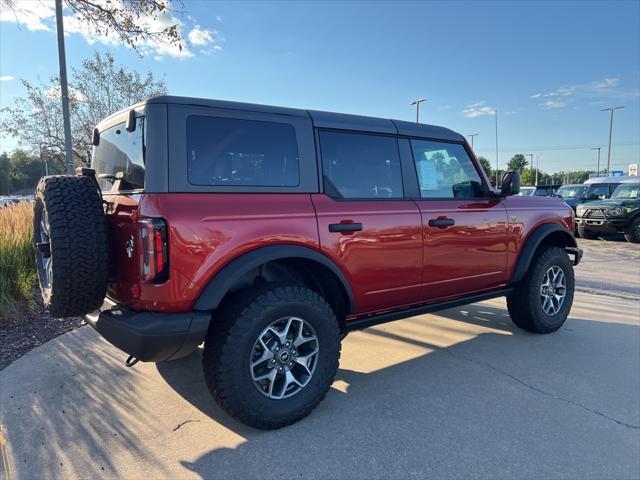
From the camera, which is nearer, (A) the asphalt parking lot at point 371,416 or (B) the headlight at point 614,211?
(A) the asphalt parking lot at point 371,416

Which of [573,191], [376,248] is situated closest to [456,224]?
[376,248]

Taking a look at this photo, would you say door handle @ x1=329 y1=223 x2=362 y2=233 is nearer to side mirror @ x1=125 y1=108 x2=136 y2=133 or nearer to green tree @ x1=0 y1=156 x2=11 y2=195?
side mirror @ x1=125 y1=108 x2=136 y2=133

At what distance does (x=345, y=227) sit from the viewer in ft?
9.85

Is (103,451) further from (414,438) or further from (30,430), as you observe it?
(414,438)

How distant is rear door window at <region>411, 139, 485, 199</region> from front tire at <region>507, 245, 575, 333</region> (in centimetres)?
106

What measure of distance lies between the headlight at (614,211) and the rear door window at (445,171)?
466 inches

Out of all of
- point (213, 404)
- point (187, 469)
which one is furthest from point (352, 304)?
point (187, 469)

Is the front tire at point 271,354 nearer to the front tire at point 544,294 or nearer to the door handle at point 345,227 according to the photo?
the door handle at point 345,227

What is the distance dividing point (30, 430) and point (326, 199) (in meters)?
2.35

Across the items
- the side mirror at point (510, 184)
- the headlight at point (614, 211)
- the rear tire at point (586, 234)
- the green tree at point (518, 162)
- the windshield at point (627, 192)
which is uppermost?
the green tree at point (518, 162)

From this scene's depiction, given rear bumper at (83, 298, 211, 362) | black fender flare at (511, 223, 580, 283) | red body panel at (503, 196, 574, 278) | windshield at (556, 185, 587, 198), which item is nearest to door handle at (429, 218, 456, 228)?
red body panel at (503, 196, 574, 278)

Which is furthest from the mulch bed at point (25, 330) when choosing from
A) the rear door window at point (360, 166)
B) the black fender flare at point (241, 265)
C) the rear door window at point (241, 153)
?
the rear door window at point (360, 166)

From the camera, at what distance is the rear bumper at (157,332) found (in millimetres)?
2342

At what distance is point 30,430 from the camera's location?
267cm
